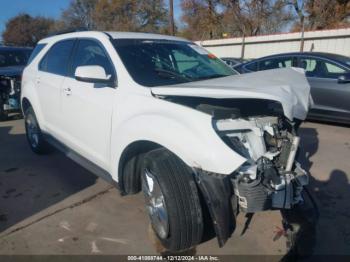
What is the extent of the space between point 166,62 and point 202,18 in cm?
3158

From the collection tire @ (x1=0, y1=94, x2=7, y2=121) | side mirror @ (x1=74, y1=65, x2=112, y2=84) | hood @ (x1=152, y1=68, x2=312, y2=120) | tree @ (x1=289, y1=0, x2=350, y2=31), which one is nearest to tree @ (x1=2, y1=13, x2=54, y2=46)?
tree @ (x1=289, y1=0, x2=350, y2=31)

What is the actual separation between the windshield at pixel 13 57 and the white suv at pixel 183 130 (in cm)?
663

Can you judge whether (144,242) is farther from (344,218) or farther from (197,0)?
(197,0)

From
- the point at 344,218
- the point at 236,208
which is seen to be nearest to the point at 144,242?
the point at 236,208

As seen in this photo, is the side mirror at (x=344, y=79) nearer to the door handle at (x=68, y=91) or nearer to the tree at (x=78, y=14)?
the door handle at (x=68, y=91)

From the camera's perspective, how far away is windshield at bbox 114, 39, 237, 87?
3.31 m

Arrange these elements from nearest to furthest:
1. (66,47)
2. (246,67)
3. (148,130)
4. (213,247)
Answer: (148,130), (213,247), (66,47), (246,67)

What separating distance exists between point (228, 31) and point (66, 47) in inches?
1205

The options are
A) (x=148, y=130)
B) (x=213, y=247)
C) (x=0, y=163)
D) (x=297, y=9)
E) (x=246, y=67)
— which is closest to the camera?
(x=148, y=130)

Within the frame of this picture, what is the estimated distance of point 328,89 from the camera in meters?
7.02

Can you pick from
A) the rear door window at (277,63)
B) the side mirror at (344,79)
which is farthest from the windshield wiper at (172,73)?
the rear door window at (277,63)


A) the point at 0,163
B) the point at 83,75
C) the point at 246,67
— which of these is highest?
the point at 83,75

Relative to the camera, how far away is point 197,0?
33.1 m

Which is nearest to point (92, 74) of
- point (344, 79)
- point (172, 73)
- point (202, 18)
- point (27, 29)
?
point (172, 73)
